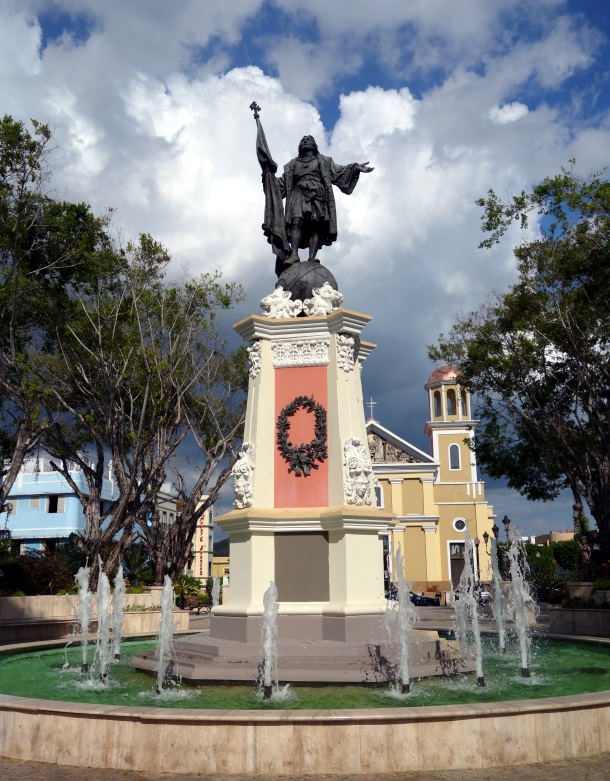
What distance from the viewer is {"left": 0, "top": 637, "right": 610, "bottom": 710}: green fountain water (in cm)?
741

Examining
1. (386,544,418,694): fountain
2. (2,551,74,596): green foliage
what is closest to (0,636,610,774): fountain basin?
(386,544,418,694): fountain

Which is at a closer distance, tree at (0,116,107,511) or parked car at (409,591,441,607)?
tree at (0,116,107,511)

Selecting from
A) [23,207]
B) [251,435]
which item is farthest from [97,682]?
[23,207]

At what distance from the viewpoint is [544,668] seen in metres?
10.0

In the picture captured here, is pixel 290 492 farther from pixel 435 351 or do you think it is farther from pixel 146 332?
pixel 435 351

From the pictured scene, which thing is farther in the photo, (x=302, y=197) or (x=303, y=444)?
(x=302, y=197)

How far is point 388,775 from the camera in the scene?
580 centimetres

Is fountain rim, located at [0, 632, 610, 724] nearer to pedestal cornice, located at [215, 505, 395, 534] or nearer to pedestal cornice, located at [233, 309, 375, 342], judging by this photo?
pedestal cornice, located at [215, 505, 395, 534]

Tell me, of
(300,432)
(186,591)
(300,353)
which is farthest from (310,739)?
(186,591)

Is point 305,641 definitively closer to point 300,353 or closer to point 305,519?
point 305,519

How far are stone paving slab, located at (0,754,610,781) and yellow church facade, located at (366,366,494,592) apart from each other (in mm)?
46278

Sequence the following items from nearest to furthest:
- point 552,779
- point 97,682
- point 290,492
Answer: point 552,779 → point 97,682 → point 290,492

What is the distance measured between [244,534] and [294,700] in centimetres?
309

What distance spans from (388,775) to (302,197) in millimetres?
9111
